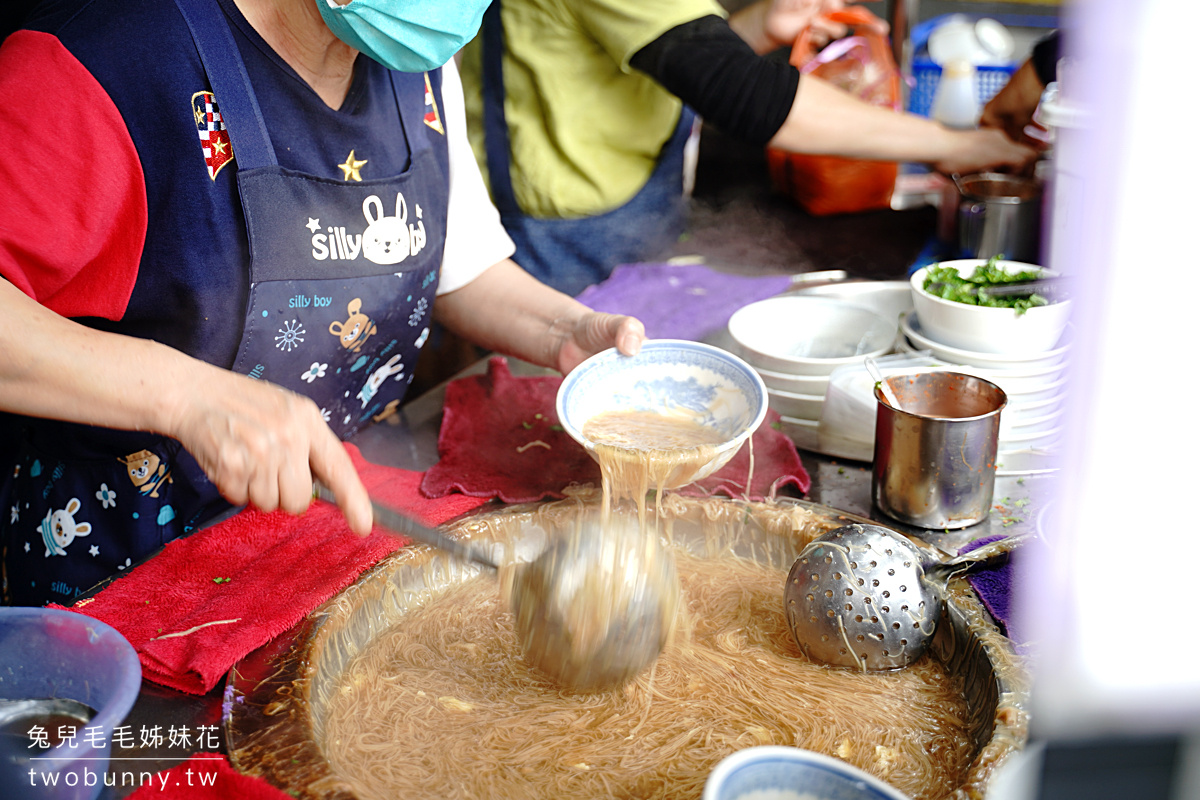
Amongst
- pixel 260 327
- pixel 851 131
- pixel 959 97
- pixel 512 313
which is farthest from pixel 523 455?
pixel 959 97

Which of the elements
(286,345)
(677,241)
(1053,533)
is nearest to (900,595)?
(1053,533)

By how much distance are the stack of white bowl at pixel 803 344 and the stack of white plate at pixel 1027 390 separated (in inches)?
10.7

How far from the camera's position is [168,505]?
1.86 m

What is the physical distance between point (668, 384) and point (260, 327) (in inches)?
34.9

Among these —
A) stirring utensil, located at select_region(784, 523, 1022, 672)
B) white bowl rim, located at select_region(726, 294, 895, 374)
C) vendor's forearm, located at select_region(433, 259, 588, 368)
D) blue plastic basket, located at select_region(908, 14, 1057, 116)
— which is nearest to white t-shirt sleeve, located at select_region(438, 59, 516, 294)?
vendor's forearm, located at select_region(433, 259, 588, 368)

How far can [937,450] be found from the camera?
5.30ft

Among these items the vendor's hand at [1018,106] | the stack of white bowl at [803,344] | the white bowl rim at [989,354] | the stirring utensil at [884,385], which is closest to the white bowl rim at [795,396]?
the stack of white bowl at [803,344]

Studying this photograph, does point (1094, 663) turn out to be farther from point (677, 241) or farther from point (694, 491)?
point (677, 241)

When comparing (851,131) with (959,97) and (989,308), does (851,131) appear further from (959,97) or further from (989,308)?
(989,308)

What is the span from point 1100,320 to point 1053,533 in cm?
12

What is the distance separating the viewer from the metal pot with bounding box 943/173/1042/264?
8.88 ft

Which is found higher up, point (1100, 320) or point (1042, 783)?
point (1100, 320)

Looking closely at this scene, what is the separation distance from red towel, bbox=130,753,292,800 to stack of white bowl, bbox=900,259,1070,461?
1.57 meters

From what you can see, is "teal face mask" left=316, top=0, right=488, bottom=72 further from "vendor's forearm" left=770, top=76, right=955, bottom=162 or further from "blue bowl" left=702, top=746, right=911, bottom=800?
"vendor's forearm" left=770, top=76, right=955, bottom=162
